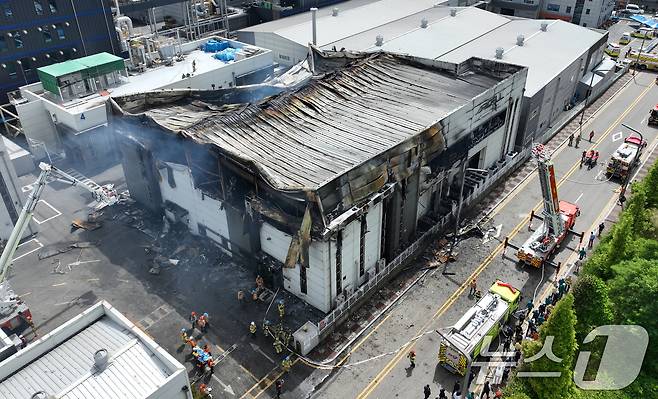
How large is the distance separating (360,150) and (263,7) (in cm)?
5755

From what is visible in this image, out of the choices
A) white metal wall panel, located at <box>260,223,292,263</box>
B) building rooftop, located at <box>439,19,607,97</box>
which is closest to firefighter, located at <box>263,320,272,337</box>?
white metal wall panel, located at <box>260,223,292,263</box>

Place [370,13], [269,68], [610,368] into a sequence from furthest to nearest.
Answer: [370,13]
[269,68]
[610,368]

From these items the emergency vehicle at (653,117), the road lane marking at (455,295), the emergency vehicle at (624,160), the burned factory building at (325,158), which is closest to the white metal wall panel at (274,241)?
the burned factory building at (325,158)

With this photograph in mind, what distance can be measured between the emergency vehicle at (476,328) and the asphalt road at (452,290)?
1343mm

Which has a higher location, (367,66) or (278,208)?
(367,66)

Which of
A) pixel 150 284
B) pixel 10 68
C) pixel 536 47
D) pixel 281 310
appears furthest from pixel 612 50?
pixel 10 68

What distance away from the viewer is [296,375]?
3216cm

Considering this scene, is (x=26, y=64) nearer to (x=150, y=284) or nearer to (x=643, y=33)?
(x=150, y=284)

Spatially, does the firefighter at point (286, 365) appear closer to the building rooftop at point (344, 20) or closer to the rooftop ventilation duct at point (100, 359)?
the rooftop ventilation duct at point (100, 359)

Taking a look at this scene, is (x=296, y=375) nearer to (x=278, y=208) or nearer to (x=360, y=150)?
(x=278, y=208)

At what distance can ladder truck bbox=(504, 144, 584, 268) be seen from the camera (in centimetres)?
3747

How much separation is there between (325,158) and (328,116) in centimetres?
693

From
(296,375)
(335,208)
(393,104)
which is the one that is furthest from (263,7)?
(296,375)

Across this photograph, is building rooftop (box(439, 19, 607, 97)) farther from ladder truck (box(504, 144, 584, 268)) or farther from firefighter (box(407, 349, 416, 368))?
firefighter (box(407, 349, 416, 368))
